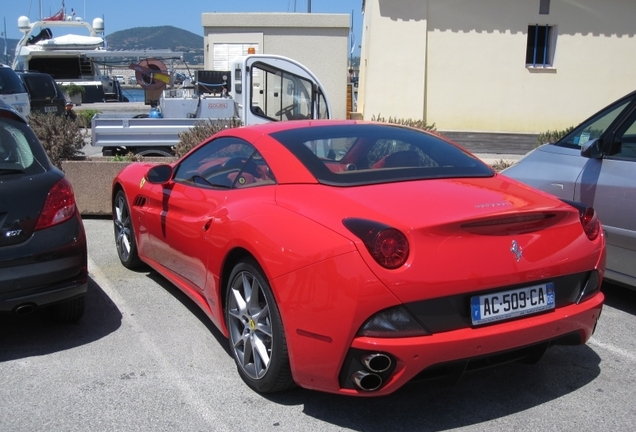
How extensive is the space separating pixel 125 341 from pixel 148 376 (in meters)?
0.64

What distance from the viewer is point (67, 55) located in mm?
33094

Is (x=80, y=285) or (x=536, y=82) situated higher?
(x=536, y=82)

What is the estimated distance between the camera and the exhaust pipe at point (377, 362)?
3.18 m

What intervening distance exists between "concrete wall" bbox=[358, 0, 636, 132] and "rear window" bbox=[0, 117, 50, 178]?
1076cm

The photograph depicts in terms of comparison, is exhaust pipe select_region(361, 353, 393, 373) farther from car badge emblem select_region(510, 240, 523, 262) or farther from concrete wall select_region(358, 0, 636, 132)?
concrete wall select_region(358, 0, 636, 132)

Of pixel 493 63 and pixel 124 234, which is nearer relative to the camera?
pixel 124 234

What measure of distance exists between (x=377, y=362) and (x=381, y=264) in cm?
45

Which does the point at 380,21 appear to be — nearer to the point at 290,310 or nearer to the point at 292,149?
the point at 292,149

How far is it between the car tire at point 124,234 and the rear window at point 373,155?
7.69 ft

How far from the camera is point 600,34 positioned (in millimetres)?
15023

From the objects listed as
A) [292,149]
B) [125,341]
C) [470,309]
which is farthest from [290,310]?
[125,341]

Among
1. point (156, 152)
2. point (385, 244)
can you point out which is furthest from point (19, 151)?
point (156, 152)

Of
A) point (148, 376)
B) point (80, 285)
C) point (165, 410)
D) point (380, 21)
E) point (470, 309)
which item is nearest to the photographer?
point (470, 309)

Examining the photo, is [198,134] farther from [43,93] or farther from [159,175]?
[43,93]
